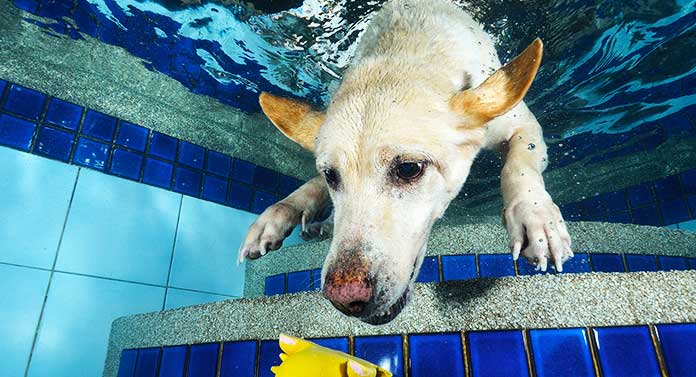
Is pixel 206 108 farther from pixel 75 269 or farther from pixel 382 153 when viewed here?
pixel 382 153

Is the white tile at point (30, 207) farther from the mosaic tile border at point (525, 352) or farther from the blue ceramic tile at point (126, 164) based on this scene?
the mosaic tile border at point (525, 352)

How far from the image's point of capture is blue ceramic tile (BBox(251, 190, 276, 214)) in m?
5.46

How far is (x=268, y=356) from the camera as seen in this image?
6.04 feet

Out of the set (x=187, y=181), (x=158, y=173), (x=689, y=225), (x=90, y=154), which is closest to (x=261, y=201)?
(x=187, y=181)

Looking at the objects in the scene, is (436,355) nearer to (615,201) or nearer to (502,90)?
(502,90)

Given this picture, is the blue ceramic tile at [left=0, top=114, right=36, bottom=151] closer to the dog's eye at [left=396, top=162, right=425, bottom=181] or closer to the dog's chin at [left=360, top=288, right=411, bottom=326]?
the dog's eye at [left=396, top=162, right=425, bottom=181]

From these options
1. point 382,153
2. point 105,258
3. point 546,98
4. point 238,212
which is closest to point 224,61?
point 238,212

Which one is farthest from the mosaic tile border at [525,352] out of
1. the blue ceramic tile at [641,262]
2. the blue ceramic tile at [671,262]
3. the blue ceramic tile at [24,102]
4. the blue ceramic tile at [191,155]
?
the blue ceramic tile at [24,102]

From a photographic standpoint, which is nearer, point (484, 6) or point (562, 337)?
point (562, 337)

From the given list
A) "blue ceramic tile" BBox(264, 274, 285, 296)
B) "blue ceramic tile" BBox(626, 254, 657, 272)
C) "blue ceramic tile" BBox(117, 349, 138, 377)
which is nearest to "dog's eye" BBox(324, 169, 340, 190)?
"blue ceramic tile" BBox(117, 349, 138, 377)

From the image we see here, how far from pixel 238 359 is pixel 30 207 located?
10.3 feet

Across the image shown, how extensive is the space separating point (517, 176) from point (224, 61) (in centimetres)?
406

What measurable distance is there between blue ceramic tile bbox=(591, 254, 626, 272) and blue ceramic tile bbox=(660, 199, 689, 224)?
10.9 feet

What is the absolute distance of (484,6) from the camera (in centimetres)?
406
